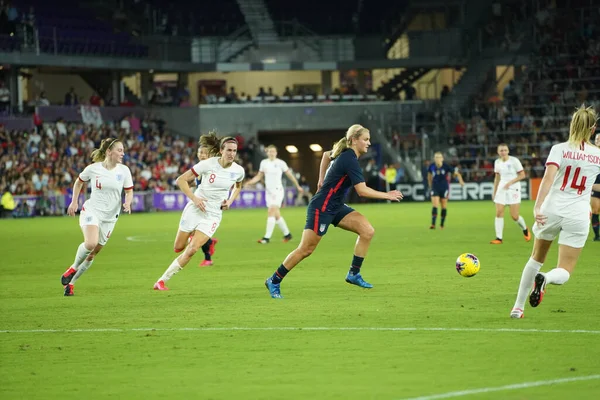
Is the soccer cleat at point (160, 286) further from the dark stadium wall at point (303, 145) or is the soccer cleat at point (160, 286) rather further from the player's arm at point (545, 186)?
the dark stadium wall at point (303, 145)

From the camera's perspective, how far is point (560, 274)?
1073cm

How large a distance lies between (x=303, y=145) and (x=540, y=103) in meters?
15.1

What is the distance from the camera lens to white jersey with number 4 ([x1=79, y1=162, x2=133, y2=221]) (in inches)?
593

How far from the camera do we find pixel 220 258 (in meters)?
21.8

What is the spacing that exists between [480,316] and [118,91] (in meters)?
49.7

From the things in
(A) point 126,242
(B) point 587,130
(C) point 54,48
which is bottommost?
(A) point 126,242

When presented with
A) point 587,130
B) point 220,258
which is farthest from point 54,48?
point 587,130

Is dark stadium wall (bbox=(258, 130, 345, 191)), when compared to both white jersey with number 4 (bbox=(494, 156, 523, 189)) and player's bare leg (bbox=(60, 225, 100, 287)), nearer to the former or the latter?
white jersey with number 4 (bbox=(494, 156, 523, 189))

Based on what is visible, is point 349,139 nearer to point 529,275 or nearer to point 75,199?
point 529,275

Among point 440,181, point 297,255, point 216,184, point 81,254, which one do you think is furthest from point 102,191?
point 440,181

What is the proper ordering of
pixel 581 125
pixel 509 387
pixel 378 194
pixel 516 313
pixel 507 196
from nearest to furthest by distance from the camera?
pixel 509 387
pixel 581 125
pixel 516 313
pixel 378 194
pixel 507 196

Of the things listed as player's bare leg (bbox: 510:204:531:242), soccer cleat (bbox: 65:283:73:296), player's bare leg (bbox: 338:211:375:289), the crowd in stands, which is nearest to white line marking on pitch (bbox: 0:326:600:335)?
player's bare leg (bbox: 338:211:375:289)

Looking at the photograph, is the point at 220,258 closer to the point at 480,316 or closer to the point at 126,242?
the point at 126,242

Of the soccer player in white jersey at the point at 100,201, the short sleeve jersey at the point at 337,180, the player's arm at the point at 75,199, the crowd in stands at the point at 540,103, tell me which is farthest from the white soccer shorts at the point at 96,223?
the crowd in stands at the point at 540,103
